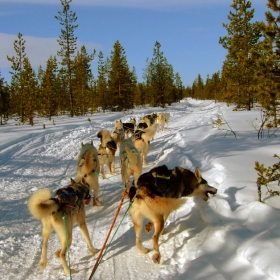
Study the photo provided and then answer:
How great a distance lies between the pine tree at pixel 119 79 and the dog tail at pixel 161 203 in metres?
33.7

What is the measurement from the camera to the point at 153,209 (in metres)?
3.54

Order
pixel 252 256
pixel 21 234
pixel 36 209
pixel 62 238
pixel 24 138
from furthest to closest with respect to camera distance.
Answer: pixel 24 138
pixel 21 234
pixel 62 238
pixel 36 209
pixel 252 256

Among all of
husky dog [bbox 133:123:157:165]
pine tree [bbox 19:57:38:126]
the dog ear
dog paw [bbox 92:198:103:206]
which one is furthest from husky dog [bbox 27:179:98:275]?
pine tree [bbox 19:57:38:126]

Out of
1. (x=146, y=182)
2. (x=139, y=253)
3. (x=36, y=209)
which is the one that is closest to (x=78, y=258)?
(x=139, y=253)

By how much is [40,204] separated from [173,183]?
1.97m

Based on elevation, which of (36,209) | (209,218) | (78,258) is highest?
(36,209)

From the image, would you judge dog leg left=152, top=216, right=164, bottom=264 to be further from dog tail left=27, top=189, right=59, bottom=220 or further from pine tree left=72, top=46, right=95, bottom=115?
pine tree left=72, top=46, right=95, bottom=115

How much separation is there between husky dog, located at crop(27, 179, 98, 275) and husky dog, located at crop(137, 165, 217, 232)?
3.16ft

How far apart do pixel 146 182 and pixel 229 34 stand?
26297 millimetres

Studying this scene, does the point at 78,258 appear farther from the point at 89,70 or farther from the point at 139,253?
the point at 89,70

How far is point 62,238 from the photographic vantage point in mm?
3465

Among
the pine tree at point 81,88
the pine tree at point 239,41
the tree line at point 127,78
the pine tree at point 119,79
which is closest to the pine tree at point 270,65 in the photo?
the tree line at point 127,78

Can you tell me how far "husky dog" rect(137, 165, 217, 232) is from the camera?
383 centimetres

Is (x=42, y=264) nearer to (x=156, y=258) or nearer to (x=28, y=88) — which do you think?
(x=156, y=258)
